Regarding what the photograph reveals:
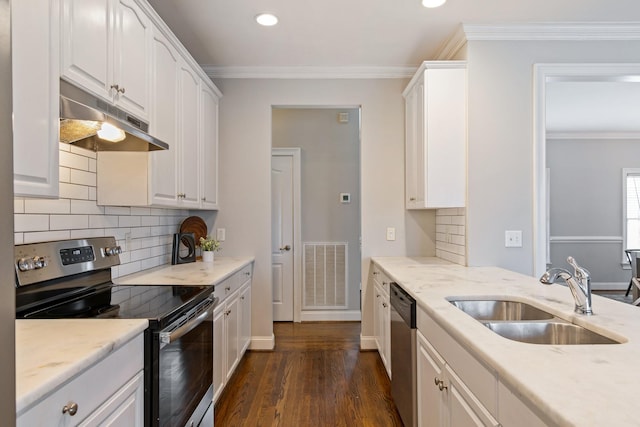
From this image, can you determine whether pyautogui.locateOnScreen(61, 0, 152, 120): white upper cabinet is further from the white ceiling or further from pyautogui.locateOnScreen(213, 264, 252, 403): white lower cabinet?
pyautogui.locateOnScreen(213, 264, 252, 403): white lower cabinet

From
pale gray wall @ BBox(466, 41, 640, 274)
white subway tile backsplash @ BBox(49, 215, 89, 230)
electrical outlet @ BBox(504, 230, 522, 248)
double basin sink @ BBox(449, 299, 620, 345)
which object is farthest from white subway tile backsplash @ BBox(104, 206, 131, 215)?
electrical outlet @ BBox(504, 230, 522, 248)

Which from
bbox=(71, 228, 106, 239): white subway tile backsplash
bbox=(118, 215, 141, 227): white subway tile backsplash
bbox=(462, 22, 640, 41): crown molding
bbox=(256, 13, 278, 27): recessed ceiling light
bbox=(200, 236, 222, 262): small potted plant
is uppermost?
bbox=(256, 13, 278, 27): recessed ceiling light

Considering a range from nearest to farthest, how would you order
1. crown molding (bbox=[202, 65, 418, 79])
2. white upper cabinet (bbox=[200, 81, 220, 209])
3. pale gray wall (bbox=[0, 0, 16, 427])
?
pale gray wall (bbox=[0, 0, 16, 427]) < white upper cabinet (bbox=[200, 81, 220, 209]) < crown molding (bbox=[202, 65, 418, 79])

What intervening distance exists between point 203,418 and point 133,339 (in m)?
0.87

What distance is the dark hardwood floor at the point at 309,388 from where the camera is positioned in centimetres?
236

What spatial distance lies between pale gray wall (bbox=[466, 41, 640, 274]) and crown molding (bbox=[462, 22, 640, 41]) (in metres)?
0.04

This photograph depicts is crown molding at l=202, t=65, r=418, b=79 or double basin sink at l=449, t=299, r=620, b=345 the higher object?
crown molding at l=202, t=65, r=418, b=79

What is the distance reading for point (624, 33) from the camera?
2.69 metres

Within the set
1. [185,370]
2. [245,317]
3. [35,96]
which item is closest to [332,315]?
[245,317]

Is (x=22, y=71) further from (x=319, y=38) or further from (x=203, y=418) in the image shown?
(x=319, y=38)

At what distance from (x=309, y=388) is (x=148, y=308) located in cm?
162

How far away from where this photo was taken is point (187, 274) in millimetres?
2434

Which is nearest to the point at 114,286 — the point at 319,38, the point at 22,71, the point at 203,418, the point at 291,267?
the point at 203,418

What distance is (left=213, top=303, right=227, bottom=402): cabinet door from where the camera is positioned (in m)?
2.31
